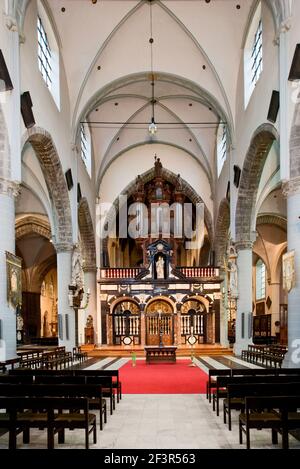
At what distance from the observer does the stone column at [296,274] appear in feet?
42.3

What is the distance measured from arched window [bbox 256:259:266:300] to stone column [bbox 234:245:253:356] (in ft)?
39.1

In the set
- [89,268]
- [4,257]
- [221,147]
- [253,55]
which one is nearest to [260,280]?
[221,147]

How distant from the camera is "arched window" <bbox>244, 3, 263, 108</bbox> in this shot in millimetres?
18828

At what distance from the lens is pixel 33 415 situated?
705 cm

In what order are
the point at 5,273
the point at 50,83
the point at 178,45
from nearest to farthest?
the point at 5,273
the point at 50,83
the point at 178,45

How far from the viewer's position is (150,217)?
105ft

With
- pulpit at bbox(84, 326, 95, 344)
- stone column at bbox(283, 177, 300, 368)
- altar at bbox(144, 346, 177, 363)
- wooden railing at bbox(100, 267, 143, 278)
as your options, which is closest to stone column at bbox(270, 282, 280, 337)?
wooden railing at bbox(100, 267, 143, 278)

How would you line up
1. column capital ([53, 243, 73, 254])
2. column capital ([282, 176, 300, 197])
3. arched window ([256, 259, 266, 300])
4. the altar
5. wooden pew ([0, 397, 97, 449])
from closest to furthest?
wooden pew ([0, 397, 97, 449]), column capital ([282, 176, 300, 197]), the altar, column capital ([53, 243, 73, 254]), arched window ([256, 259, 266, 300])

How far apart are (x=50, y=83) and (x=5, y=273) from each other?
10.1 metres

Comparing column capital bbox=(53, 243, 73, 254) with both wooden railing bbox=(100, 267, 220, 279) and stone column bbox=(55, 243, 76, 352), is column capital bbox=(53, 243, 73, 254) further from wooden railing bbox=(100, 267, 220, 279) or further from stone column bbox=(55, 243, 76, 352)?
wooden railing bbox=(100, 267, 220, 279)

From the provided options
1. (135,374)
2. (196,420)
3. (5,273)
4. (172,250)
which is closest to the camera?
(196,420)

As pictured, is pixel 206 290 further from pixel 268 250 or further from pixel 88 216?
pixel 88 216

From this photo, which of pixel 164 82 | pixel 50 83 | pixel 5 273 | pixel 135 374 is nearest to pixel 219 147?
pixel 164 82

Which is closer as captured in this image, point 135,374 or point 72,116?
point 135,374
